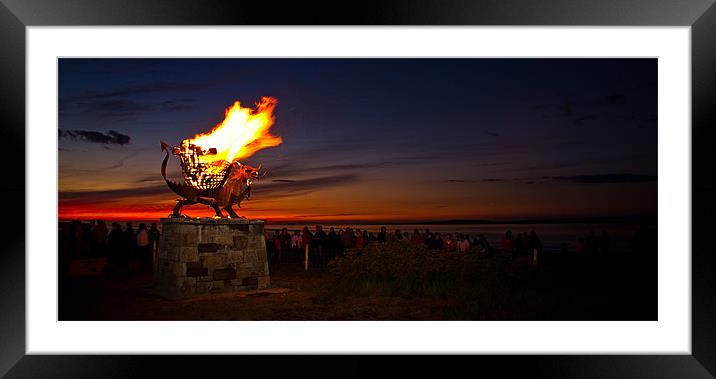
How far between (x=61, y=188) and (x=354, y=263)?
3.59 meters

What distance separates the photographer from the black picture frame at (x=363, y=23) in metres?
3.39

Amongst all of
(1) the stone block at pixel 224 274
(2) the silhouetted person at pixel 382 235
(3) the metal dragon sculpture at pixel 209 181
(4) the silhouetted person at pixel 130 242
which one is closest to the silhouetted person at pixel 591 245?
(2) the silhouetted person at pixel 382 235

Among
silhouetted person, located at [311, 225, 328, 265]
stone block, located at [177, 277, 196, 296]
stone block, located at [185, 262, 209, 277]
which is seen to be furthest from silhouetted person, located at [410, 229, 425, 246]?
stone block, located at [177, 277, 196, 296]

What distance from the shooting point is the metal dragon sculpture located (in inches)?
221

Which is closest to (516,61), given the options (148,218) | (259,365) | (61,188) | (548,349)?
(548,349)

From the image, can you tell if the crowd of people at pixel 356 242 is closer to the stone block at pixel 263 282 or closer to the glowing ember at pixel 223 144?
the stone block at pixel 263 282

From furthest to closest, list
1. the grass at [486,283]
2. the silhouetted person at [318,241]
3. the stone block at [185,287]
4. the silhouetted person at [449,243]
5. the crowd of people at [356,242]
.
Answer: the silhouetted person at [318,241] < the silhouetted person at [449,243] < the crowd of people at [356,242] < the stone block at [185,287] < the grass at [486,283]

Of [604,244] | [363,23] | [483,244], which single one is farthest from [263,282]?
[604,244]

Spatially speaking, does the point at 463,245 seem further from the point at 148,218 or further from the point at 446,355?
the point at 148,218

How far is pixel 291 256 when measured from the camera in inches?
298

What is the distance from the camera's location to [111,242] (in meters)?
6.54

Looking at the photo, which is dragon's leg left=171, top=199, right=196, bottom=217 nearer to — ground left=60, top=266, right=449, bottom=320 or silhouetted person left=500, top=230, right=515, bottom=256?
ground left=60, top=266, right=449, bottom=320

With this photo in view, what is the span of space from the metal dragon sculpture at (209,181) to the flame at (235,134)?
0.25ft

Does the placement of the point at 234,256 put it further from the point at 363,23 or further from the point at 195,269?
the point at 363,23
